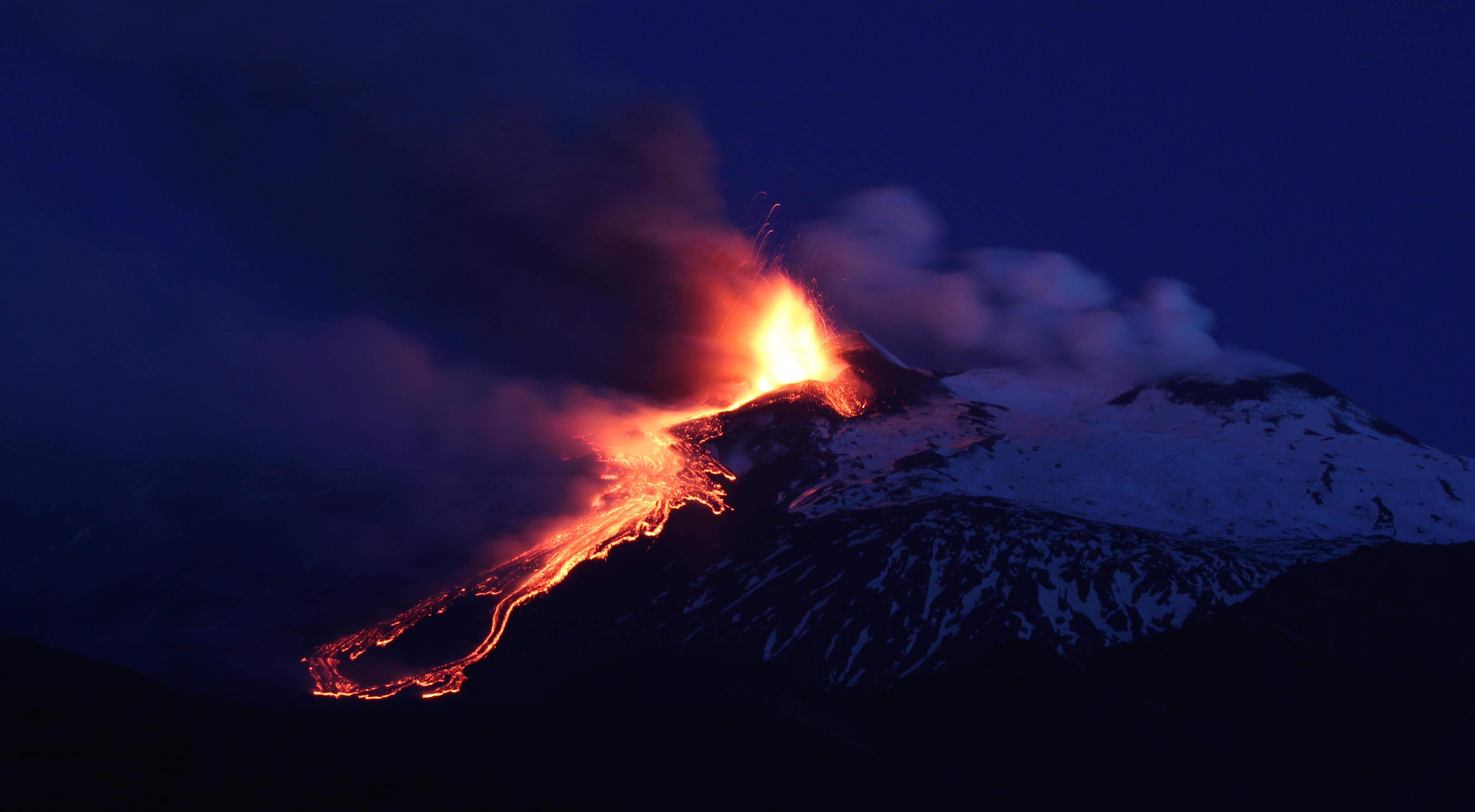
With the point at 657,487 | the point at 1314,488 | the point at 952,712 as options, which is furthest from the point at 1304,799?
the point at 1314,488

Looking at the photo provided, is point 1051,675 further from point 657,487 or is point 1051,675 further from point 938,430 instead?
point 938,430

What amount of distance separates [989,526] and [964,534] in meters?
3.89

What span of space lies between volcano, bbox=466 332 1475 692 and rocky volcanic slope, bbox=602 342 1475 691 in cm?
29

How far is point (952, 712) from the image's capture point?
54.8 m

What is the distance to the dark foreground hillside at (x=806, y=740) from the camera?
37.1 m

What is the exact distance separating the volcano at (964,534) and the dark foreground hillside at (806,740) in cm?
2344

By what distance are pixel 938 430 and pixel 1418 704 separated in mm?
106166

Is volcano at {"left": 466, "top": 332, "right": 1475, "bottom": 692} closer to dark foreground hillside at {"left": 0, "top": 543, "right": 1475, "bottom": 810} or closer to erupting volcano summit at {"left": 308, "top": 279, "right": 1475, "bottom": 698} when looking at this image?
erupting volcano summit at {"left": 308, "top": 279, "right": 1475, "bottom": 698}

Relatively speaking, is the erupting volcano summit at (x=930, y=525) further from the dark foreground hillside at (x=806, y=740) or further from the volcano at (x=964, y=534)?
the dark foreground hillside at (x=806, y=740)

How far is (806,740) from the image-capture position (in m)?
47.8

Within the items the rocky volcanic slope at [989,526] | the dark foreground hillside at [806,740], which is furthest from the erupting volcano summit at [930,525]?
the dark foreground hillside at [806,740]

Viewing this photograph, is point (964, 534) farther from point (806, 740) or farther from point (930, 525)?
point (806, 740)

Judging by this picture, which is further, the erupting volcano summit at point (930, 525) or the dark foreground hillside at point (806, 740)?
the erupting volcano summit at point (930, 525)

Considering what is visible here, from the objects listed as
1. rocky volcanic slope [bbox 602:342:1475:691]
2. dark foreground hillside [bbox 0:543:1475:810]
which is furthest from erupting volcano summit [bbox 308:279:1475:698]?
dark foreground hillside [bbox 0:543:1475:810]
